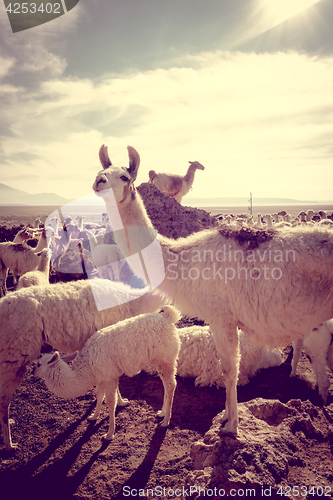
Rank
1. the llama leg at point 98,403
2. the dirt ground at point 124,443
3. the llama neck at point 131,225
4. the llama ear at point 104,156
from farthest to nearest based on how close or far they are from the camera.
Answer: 1. the llama leg at point 98,403
2. the llama ear at point 104,156
3. the llama neck at point 131,225
4. the dirt ground at point 124,443

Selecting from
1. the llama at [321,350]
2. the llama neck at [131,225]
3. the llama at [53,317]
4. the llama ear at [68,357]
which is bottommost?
the llama at [321,350]

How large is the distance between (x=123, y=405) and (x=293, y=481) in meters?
2.63

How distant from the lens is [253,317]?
126 inches

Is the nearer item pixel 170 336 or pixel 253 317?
pixel 253 317

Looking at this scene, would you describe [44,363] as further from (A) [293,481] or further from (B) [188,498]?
(A) [293,481]

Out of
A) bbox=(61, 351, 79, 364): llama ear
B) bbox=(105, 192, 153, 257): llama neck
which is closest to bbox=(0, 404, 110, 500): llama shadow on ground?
bbox=(61, 351, 79, 364): llama ear

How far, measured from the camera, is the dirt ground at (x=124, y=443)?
2951 mm

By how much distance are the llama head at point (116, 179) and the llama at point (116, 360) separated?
69.8 inches

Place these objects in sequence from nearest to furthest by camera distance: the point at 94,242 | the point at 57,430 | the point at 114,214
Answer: the point at 114,214, the point at 57,430, the point at 94,242

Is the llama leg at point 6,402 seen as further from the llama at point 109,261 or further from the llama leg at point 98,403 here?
the llama at point 109,261

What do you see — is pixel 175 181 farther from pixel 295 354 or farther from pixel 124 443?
pixel 124 443

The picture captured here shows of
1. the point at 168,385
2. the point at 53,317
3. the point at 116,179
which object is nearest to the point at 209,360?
the point at 168,385

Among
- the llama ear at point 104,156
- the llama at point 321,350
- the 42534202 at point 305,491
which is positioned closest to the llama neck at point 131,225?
the llama ear at point 104,156

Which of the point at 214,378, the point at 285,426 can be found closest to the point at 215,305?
the point at 285,426
